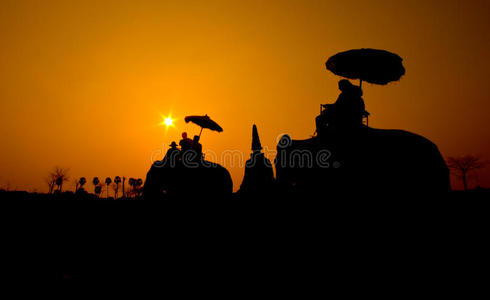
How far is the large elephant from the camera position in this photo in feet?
24.2

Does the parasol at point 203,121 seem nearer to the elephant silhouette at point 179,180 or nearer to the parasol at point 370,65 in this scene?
the elephant silhouette at point 179,180

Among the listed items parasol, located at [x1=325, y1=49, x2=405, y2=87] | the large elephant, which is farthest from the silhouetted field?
parasol, located at [x1=325, y1=49, x2=405, y2=87]

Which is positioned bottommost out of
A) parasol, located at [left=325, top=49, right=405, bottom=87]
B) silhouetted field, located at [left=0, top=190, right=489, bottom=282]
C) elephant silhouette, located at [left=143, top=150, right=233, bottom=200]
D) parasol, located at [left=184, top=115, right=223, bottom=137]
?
silhouetted field, located at [left=0, top=190, right=489, bottom=282]

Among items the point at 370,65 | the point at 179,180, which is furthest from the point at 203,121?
the point at 370,65

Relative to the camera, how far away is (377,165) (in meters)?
7.60

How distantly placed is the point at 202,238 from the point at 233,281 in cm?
270

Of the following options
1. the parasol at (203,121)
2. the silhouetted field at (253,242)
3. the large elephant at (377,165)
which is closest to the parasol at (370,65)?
the large elephant at (377,165)

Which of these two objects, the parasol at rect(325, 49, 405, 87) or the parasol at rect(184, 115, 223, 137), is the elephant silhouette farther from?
the parasol at rect(325, 49, 405, 87)

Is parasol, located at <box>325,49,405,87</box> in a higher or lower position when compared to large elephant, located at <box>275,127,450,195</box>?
higher

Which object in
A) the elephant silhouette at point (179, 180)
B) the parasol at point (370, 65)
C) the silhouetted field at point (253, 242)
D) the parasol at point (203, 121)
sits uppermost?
the parasol at point (370, 65)

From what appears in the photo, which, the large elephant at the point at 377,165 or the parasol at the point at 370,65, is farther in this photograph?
the parasol at the point at 370,65

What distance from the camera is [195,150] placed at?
42.7 feet

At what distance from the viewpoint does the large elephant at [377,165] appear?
736 cm

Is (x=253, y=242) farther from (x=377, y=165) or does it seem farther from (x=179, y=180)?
(x=179, y=180)
